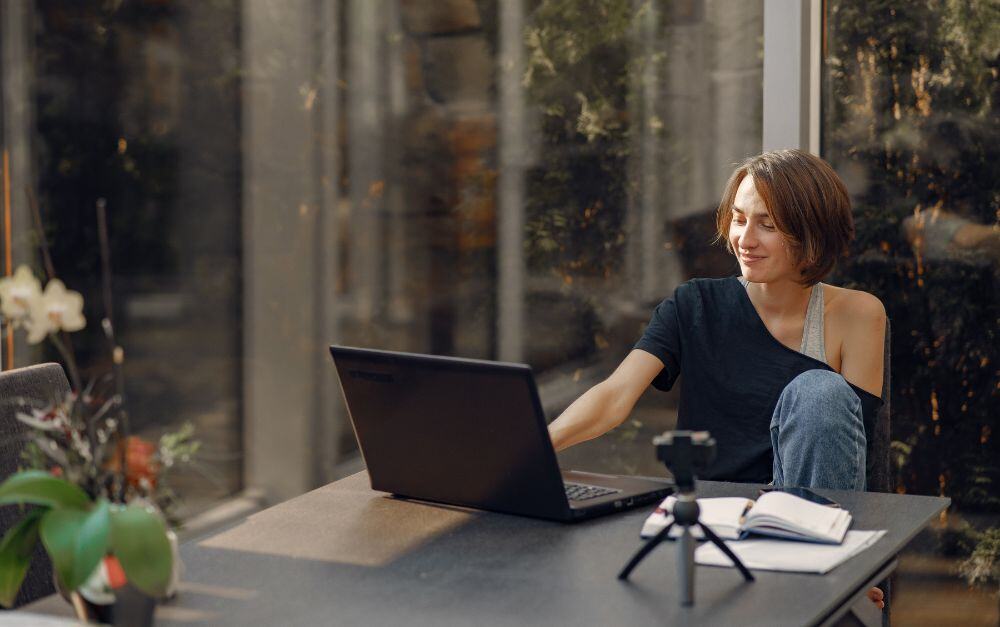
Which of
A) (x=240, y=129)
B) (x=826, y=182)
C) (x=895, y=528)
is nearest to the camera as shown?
(x=895, y=528)

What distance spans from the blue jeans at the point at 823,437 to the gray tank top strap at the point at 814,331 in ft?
0.95

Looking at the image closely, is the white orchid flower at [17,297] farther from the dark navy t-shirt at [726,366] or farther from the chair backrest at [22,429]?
the dark navy t-shirt at [726,366]

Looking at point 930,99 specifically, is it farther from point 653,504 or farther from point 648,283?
point 653,504

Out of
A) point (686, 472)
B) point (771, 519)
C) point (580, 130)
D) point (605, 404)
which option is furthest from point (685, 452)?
point (580, 130)

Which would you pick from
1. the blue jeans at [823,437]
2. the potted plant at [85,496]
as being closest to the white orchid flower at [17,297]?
the potted plant at [85,496]

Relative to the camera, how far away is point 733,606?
129 centimetres

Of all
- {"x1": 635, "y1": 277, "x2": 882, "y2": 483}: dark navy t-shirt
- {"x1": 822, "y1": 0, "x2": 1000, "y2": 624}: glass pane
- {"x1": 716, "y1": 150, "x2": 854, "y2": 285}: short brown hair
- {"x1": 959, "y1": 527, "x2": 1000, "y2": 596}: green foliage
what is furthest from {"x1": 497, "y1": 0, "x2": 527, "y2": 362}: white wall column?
{"x1": 959, "y1": 527, "x2": 1000, "y2": 596}: green foliage

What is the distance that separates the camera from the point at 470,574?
4.70ft

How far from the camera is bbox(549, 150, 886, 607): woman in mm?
2283

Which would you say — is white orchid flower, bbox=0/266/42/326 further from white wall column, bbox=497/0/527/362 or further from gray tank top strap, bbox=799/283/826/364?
white wall column, bbox=497/0/527/362

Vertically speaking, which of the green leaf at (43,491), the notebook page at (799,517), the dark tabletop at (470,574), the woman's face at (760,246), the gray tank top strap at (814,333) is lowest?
the dark tabletop at (470,574)

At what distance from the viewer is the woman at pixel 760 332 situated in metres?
2.28

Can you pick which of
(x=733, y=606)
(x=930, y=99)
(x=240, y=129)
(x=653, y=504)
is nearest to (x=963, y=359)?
(x=930, y=99)

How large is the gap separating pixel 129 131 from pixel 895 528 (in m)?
2.73
